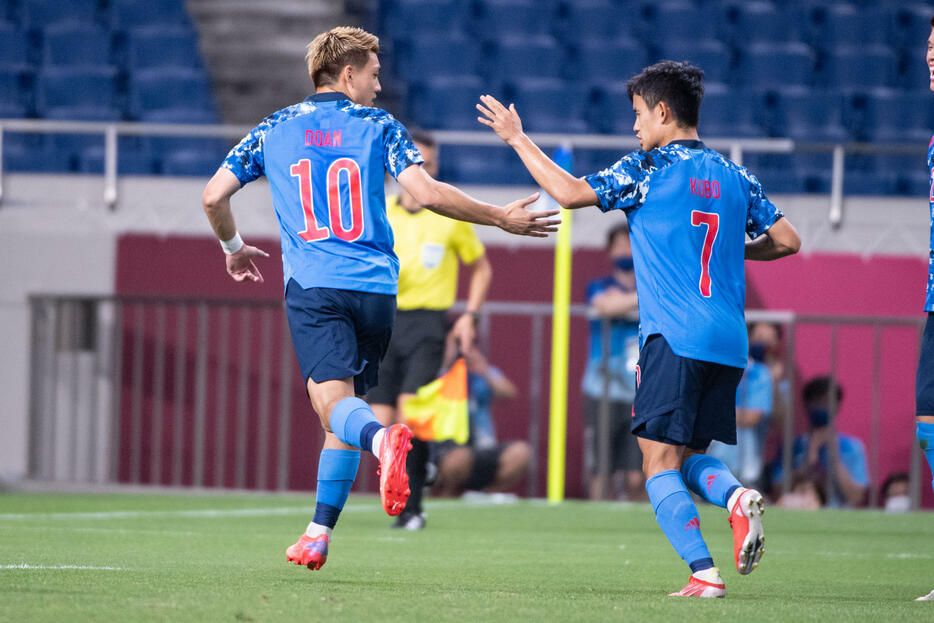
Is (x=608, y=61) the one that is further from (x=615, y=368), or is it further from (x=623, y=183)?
(x=623, y=183)

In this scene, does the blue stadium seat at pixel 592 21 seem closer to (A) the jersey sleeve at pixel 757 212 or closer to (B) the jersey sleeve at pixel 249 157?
(B) the jersey sleeve at pixel 249 157

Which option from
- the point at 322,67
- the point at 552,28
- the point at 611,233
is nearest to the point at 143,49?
the point at 552,28

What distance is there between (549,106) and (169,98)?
3.47 m

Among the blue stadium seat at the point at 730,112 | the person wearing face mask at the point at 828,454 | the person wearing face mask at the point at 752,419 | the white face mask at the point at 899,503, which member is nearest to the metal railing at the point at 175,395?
the person wearing face mask at the point at 828,454

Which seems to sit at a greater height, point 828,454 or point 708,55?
point 708,55

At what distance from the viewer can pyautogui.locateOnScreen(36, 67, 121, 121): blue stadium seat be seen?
41.7 ft

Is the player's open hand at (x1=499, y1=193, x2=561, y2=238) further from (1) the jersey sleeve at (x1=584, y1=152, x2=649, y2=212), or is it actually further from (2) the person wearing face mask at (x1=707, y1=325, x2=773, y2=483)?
(2) the person wearing face mask at (x1=707, y1=325, x2=773, y2=483)

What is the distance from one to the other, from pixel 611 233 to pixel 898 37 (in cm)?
490

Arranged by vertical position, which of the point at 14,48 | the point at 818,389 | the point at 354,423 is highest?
the point at 14,48

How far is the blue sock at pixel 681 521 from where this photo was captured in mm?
4121

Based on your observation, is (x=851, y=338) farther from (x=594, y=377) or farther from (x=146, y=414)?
(x=146, y=414)

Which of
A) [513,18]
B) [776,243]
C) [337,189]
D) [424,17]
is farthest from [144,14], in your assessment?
[776,243]

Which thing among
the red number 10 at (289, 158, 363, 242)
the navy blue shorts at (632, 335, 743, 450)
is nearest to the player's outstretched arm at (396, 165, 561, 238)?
the red number 10 at (289, 158, 363, 242)

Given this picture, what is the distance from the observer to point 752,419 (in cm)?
975
